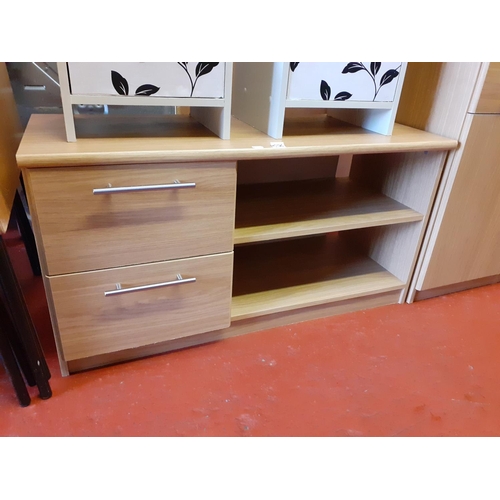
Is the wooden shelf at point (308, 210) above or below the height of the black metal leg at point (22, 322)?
above

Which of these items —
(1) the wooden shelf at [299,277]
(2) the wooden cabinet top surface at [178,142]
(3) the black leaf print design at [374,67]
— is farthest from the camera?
(1) the wooden shelf at [299,277]

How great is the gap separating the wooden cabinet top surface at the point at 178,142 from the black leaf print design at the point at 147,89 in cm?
10

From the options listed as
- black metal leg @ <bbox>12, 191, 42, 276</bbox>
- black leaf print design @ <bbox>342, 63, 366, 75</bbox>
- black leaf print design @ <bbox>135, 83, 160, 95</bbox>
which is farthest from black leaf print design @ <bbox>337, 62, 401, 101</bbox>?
black metal leg @ <bbox>12, 191, 42, 276</bbox>

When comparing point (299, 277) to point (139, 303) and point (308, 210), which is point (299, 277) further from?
point (139, 303)

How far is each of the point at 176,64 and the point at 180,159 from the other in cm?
21

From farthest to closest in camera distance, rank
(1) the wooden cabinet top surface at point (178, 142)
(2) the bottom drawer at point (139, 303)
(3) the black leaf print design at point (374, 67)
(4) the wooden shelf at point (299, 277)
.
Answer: (4) the wooden shelf at point (299, 277)
(3) the black leaf print design at point (374, 67)
(2) the bottom drawer at point (139, 303)
(1) the wooden cabinet top surface at point (178, 142)

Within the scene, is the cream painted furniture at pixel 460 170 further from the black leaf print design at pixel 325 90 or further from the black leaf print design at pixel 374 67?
the black leaf print design at pixel 325 90

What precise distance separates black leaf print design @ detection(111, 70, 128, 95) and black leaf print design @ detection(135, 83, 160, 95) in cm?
3

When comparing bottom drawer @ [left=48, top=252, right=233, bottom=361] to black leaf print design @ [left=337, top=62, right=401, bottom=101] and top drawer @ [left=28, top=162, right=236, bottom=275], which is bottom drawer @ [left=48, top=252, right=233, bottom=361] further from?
black leaf print design @ [left=337, top=62, right=401, bottom=101]

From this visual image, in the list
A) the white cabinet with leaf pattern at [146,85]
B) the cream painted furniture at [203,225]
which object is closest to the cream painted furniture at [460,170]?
the cream painted furniture at [203,225]

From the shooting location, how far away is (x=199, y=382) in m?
1.05

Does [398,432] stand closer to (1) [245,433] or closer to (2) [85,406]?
(1) [245,433]

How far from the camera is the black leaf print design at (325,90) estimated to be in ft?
3.32

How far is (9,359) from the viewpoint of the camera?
34.8 inches
